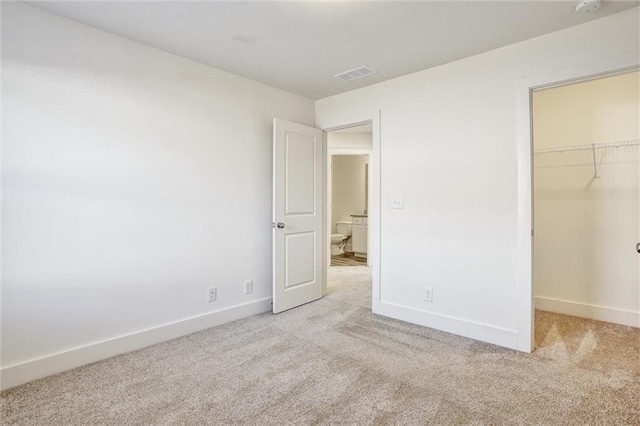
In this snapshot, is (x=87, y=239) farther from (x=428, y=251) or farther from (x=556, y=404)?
(x=556, y=404)

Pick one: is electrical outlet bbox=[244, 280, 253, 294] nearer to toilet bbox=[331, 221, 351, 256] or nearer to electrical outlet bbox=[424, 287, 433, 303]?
electrical outlet bbox=[424, 287, 433, 303]

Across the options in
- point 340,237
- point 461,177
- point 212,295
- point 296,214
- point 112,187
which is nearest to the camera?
point 112,187

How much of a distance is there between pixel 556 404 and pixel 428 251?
1.40 metres

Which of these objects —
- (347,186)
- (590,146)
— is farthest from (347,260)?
(590,146)

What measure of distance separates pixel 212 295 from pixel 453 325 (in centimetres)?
214

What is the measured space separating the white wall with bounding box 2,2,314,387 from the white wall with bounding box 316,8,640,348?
142cm

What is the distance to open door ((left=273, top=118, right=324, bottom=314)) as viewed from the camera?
327 centimetres

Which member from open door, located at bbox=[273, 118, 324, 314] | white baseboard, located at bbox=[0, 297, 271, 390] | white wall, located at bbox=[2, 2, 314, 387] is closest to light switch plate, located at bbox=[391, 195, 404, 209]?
open door, located at bbox=[273, 118, 324, 314]

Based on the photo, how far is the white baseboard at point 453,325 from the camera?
2496mm

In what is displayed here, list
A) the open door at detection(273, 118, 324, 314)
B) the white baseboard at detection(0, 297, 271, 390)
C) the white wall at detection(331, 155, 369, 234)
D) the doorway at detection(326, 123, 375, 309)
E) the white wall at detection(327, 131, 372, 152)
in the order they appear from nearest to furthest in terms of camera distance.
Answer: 1. the white baseboard at detection(0, 297, 271, 390)
2. the open door at detection(273, 118, 324, 314)
3. the doorway at detection(326, 123, 375, 309)
4. the white wall at detection(327, 131, 372, 152)
5. the white wall at detection(331, 155, 369, 234)

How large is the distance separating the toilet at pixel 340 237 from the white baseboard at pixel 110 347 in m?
3.89

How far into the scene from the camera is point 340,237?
6984mm

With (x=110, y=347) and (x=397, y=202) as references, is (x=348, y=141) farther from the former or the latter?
(x=110, y=347)

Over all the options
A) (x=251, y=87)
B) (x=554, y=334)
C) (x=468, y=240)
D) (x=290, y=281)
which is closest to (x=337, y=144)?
(x=251, y=87)
